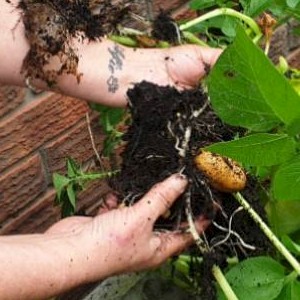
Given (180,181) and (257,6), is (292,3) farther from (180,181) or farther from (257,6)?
(180,181)

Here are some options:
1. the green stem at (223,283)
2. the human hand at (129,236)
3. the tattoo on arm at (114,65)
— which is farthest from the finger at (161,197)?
the tattoo on arm at (114,65)

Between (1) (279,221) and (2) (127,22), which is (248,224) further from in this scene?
(2) (127,22)

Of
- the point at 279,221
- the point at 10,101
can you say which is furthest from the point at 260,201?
the point at 10,101

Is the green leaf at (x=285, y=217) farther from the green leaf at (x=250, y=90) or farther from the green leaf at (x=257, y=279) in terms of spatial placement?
the green leaf at (x=250, y=90)

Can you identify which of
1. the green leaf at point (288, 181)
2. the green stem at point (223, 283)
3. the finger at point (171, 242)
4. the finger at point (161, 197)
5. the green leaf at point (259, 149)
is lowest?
the green stem at point (223, 283)

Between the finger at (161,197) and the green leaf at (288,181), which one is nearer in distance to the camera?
the green leaf at (288,181)

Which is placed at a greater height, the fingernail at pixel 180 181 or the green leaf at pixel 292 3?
the green leaf at pixel 292 3

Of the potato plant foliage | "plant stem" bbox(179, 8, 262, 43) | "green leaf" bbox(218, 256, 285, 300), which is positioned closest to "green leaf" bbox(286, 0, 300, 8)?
the potato plant foliage
